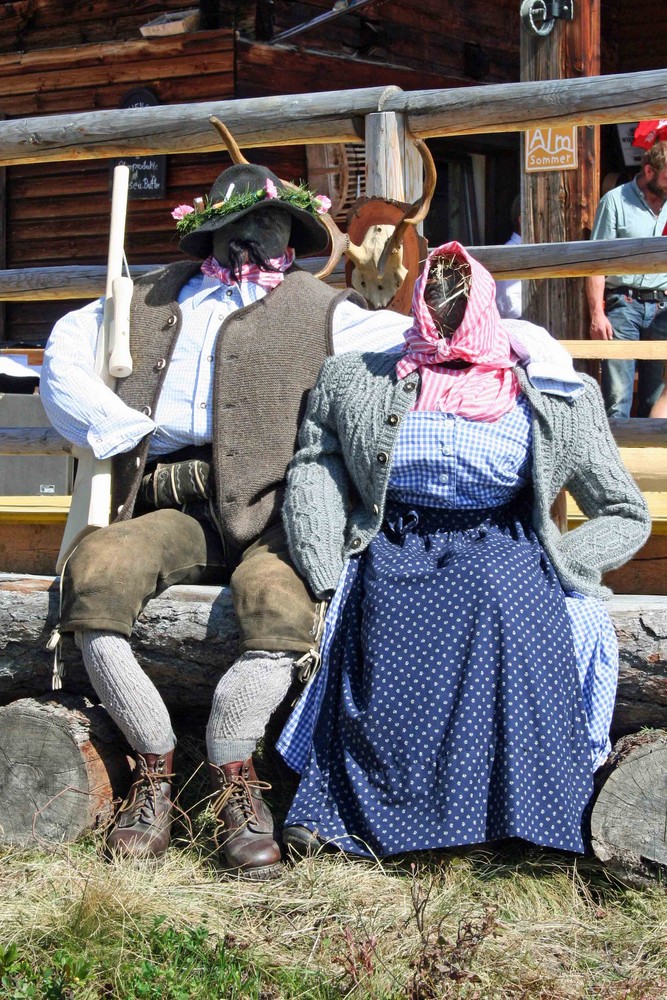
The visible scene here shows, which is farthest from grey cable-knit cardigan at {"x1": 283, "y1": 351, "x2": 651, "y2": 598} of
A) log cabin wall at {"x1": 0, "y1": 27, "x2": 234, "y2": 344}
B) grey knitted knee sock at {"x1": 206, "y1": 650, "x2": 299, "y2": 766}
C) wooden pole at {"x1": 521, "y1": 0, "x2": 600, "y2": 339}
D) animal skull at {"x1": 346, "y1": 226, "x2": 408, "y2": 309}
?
log cabin wall at {"x1": 0, "y1": 27, "x2": 234, "y2": 344}

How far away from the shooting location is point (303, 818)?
2.85 meters

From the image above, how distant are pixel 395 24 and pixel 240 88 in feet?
4.53

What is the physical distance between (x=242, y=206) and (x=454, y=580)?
1.38 m

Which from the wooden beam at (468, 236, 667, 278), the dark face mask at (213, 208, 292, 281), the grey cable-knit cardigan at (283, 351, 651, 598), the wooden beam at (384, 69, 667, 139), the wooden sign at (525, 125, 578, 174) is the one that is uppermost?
the wooden sign at (525, 125, 578, 174)

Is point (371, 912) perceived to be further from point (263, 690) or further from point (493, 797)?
point (263, 690)

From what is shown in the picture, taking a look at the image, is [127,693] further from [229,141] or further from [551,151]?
[551,151]

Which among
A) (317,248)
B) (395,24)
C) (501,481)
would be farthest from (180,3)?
(501,481)

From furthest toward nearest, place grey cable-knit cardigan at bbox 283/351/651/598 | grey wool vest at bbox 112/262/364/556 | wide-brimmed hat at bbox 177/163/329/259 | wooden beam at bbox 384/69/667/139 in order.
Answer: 1. wooden beam at bbox 384/69/667/139
2. wide-brimmed hat at bbox 177/163/329/259
3. grey wool vest at bbox 112/262/364/556
4. grey cable-knit cardigan at bbox 283/351/651/598

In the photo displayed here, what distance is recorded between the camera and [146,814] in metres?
2.94

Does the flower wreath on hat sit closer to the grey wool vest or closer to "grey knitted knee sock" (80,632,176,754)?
the grey wool vest

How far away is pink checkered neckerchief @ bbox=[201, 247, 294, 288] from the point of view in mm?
3609

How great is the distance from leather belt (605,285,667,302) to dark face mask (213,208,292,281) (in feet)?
8.61

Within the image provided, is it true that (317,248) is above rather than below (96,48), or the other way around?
below

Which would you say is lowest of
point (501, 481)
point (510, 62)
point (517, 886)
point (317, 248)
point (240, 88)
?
point (517, 886)
